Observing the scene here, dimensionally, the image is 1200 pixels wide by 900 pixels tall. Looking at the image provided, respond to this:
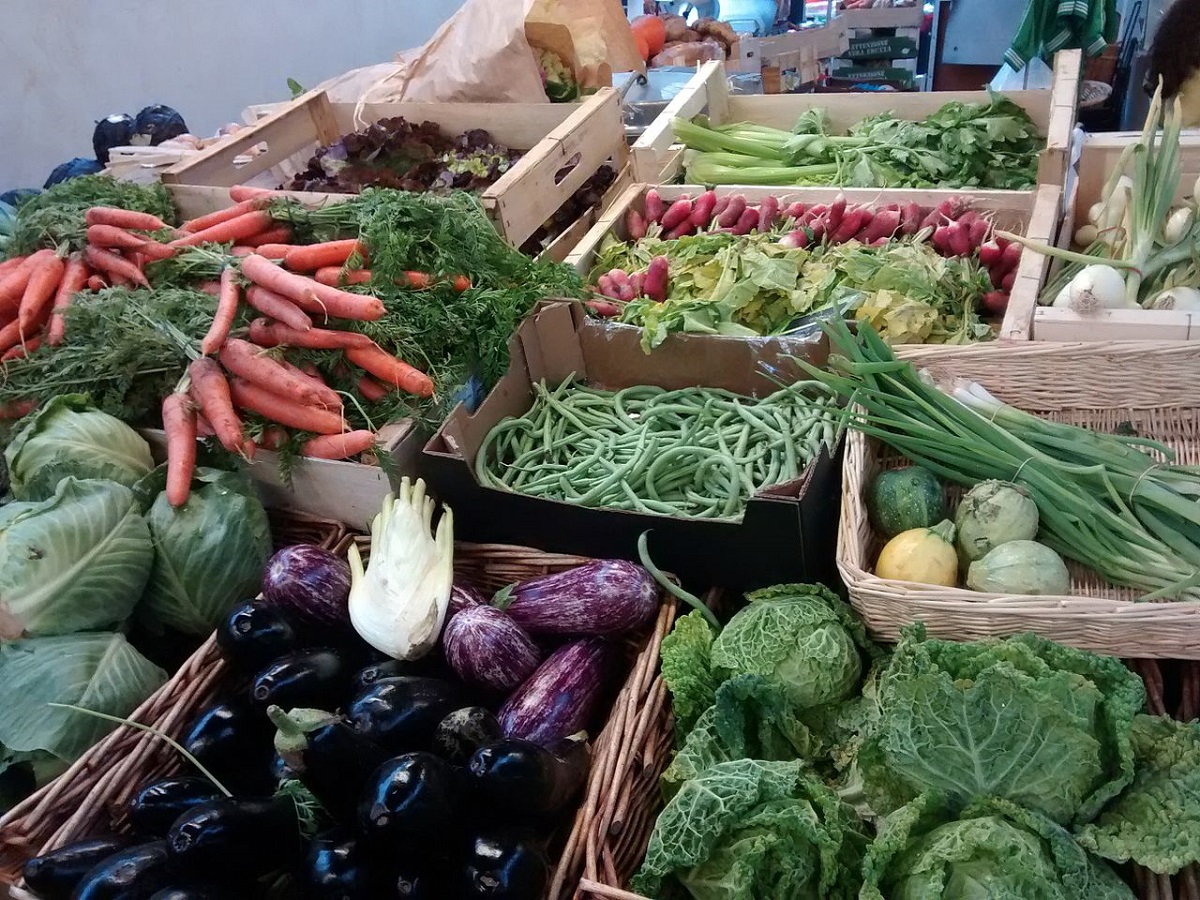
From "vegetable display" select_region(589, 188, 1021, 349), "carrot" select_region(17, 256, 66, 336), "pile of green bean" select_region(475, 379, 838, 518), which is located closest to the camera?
"pile of green bean" select_region(475, 379, 838, 518)

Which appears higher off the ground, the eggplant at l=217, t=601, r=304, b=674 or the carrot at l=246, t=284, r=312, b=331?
the carrot at l=246, t=284, r=312, b=331

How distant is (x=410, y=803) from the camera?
1049mm

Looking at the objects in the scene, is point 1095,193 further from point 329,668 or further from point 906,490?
point 329,668

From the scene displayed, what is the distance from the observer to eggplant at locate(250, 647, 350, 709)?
1319mm

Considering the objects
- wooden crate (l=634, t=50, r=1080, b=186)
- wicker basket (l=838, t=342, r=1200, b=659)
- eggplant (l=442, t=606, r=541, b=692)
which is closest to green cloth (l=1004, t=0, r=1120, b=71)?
wooden crate (l=634, t=50, r=1080, b=186)

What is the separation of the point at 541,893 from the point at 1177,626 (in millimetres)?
980

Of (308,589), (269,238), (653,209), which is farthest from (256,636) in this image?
(653,209)

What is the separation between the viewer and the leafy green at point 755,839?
41.6 inches

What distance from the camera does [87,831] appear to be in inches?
50.5

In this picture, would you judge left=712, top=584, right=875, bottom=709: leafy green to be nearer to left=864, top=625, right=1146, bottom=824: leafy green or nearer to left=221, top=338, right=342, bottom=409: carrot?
left=864, top=625, right=1146, bottom=824: leafy green

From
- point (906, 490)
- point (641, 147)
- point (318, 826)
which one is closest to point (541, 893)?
point (318, 826)

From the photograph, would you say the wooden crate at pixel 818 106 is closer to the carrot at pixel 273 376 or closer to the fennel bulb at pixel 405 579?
the carrot at pixel 273 376

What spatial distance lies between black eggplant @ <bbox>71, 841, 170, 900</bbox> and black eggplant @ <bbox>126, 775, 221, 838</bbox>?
0.11 metres

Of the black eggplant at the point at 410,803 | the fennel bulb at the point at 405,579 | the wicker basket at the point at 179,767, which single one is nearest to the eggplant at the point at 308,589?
the fennel bulb at the point at 405,579
